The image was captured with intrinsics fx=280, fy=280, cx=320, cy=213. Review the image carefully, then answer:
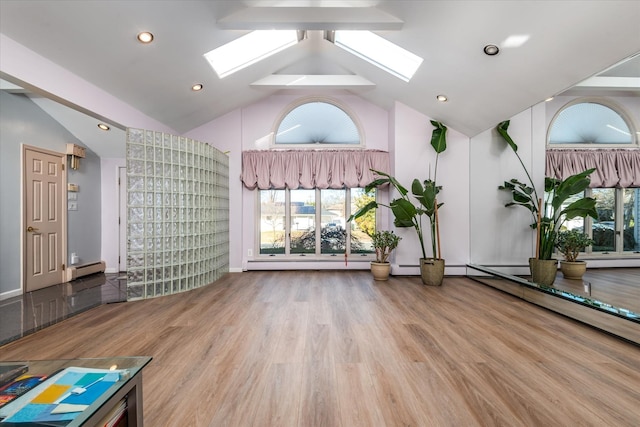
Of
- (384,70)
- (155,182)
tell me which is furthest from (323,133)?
(155,182)

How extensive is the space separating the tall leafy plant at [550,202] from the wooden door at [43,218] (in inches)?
276

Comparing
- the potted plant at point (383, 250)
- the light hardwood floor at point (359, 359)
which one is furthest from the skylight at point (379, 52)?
the light hardwood floor at point (359, 359)

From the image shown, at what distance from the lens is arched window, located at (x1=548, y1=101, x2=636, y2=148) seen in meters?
2.60

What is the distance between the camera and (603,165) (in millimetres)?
2846

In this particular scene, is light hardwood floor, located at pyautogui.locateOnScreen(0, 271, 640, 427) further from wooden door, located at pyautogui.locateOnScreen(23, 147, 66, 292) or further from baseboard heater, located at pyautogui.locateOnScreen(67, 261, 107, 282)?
baseboard heater, located at pyautogui.locateOnScreen(67, 261, 107, 282)

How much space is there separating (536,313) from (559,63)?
101 inches

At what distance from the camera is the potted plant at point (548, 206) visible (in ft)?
10.2

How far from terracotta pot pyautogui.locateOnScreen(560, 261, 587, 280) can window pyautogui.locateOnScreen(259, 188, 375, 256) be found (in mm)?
2789

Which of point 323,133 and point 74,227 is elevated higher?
point 323,133

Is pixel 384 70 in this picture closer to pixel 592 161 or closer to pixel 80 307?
pixel 592 161

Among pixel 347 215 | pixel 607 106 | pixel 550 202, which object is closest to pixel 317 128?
pixel 347 215

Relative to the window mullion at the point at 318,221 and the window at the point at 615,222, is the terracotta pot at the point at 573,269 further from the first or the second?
the window mullion at the point at 318,221

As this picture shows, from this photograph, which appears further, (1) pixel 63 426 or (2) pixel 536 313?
(2) pixel 536 313

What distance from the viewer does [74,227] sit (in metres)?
4.81
